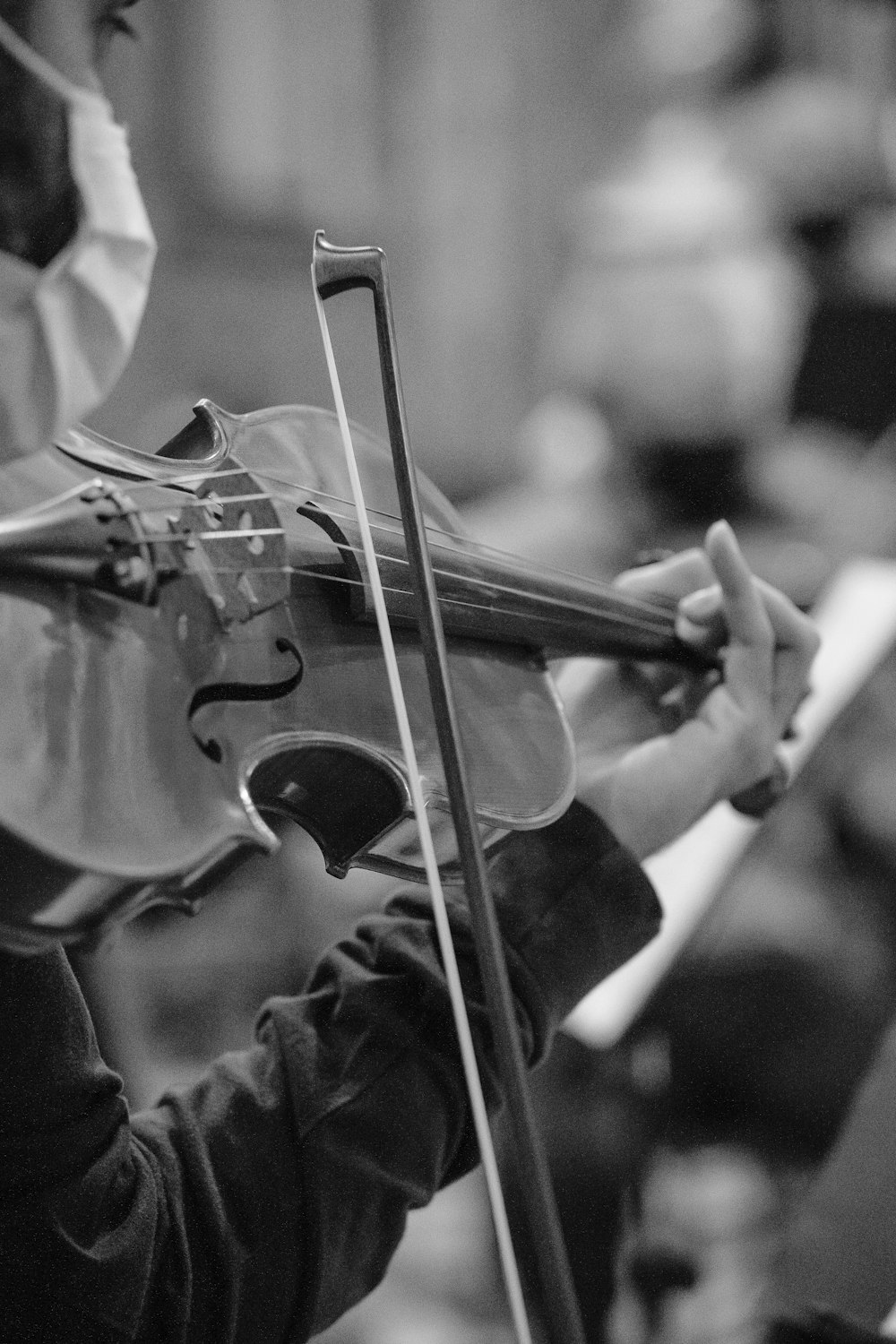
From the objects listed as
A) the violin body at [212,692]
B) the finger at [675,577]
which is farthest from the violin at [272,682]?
the finger at [675,577]

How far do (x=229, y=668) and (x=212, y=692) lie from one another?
0.05 feet

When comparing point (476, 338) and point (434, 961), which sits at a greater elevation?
point (434, 961)

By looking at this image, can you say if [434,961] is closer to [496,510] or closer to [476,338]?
[496,510]

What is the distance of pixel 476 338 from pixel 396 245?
0.30 metres

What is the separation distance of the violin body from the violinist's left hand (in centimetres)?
8

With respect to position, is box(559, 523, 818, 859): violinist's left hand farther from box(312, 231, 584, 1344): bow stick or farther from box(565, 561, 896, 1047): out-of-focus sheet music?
box(312, 231, 584, 1344): bow stick

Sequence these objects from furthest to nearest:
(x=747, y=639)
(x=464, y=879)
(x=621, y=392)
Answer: (x=621, y=392) < (x=747, y=639) < (x=464, y=879)

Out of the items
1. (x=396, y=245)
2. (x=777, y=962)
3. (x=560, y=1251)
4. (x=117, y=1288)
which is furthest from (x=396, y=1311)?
(x=396, y=245)

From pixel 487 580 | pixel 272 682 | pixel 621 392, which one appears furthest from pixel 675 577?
pixel 621 392

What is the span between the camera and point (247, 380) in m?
2.74

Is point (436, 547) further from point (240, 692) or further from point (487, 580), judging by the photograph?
point (240, 692)

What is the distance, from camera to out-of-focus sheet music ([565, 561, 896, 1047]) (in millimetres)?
891

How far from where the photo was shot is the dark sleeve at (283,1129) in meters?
0.47

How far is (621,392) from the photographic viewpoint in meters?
2.07
